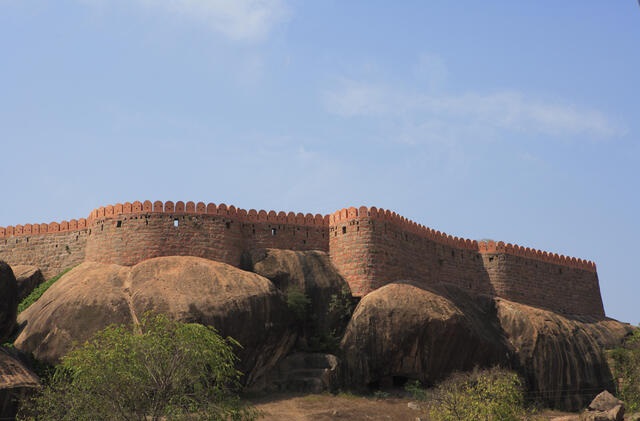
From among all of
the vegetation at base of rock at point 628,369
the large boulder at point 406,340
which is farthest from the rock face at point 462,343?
the vegetation at base of rock at point 628,369

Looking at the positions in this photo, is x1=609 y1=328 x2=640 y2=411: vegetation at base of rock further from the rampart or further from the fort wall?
the fort wall

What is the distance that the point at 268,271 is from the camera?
3441 centimetres

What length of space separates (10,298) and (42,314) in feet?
9.52

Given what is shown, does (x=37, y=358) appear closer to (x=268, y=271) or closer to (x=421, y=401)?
(x=268, y=271)

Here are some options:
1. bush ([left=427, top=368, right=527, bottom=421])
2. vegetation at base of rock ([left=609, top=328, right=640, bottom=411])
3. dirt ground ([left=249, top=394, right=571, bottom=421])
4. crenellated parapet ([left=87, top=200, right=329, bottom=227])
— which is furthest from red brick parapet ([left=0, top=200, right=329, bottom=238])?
vegetation at base of rock ([left=609, top=328, right=640, bottom=411])

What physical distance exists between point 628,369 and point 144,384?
27.7 meters

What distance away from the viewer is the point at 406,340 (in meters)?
32.6

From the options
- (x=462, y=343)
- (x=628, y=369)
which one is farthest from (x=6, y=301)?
(x=628, y=369)

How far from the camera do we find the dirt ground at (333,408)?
28.1 metres

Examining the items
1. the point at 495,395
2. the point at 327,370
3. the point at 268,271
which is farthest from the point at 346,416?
the point at 268,271

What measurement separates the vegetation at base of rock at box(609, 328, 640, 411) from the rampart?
4864 millimetres

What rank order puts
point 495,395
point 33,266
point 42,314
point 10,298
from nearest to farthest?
1. point 495,395
2. point 10,298
3. point 42,314
4. point 33,266

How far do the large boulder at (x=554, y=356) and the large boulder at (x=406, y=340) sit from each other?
325 centimetres

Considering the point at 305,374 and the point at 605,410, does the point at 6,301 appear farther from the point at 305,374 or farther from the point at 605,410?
the point at 605,410
